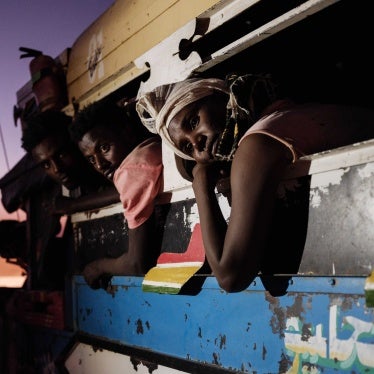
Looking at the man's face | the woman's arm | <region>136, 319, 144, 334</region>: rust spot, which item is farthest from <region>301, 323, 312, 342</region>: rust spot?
the man's face

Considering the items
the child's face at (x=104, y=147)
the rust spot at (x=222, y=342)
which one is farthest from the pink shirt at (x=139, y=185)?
the rust spot at (x=222, y=342)

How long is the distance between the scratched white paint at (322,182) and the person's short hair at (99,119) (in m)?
1.38

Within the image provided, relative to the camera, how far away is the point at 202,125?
1.67 m

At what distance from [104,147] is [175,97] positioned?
0.81 metres

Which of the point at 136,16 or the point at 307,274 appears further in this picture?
the point at 136,16

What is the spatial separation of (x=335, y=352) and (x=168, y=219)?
3.53 feet

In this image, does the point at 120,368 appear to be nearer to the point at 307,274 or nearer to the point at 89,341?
the point at 89,341

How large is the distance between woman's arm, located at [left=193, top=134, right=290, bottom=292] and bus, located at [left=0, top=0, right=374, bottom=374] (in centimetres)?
13

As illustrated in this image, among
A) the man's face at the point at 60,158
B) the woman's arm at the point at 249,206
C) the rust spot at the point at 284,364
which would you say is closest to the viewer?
the woman's arm at the point at 249,206

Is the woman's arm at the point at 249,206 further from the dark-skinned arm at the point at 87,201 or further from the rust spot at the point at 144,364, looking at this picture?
the dark-skinned arm at the point at 87,201

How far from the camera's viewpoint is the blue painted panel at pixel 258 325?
1270 millimetres

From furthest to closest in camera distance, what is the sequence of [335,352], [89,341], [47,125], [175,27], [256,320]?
[47,125], [89,341], [175,27], [256,320], [335,352]

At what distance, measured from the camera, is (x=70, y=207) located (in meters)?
2.98

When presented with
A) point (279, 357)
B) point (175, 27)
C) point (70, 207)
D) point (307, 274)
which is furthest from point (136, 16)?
point (279, 357)
